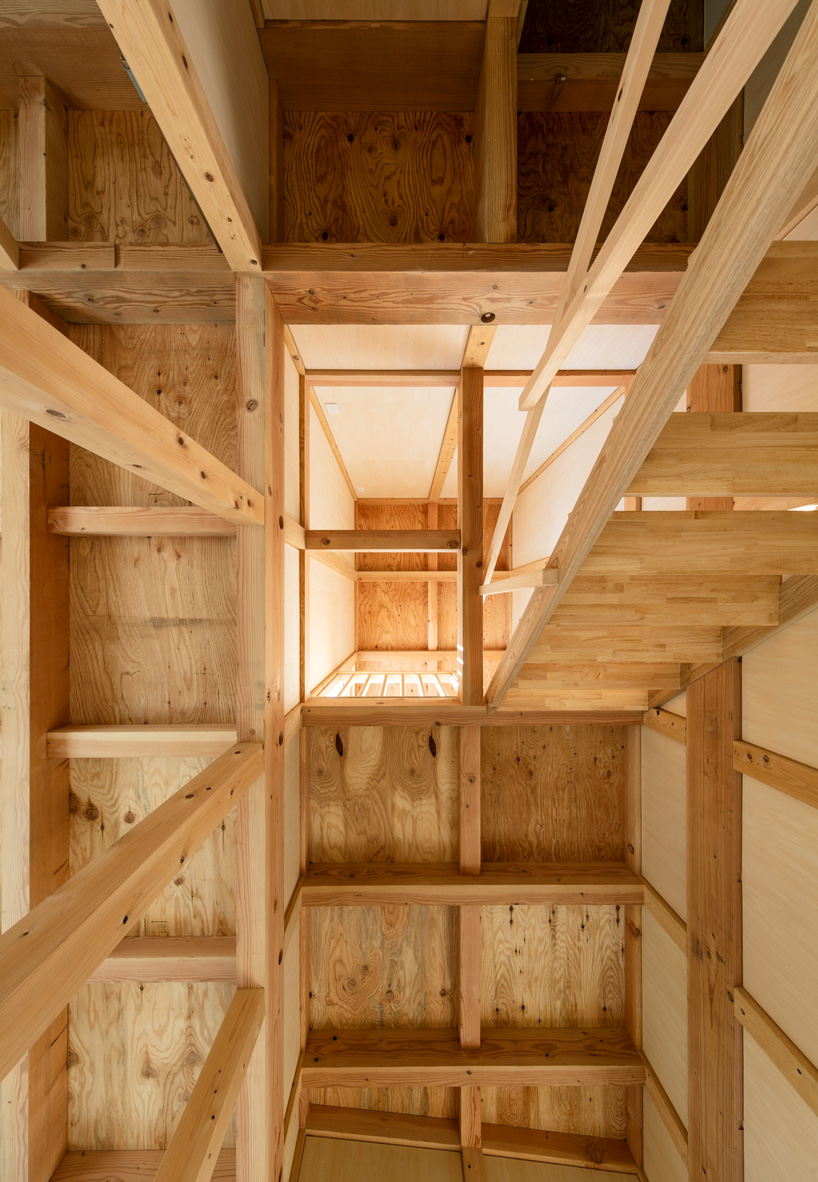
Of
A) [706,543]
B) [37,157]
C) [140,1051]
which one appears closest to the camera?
[706,543]

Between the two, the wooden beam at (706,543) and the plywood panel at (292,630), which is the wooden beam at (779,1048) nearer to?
the wooden beam at (706,543)

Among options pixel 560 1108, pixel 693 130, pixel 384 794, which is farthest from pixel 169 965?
pixel 693 130

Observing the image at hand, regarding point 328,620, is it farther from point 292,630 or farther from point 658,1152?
point 658,1152

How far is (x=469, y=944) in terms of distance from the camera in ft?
7.95

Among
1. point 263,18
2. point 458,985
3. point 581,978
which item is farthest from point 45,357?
point 581,978

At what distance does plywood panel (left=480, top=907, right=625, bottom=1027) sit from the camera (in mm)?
2510

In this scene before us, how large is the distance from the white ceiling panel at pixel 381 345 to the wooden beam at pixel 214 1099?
2.15m

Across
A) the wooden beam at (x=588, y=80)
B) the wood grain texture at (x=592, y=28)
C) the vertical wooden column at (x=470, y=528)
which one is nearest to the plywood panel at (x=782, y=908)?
the vertical wooden column at (x=470, y=528)

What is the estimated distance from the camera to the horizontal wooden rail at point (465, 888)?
7.79 feet

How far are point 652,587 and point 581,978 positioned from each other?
2063mm

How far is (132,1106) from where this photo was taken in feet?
6.34

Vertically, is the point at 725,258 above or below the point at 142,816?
above

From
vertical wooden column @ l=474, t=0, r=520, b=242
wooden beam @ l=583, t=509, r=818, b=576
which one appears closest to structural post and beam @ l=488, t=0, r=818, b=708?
wooden beam @ l=583, t=509, r=818, b=576

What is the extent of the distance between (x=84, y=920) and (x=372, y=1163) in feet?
8.46
